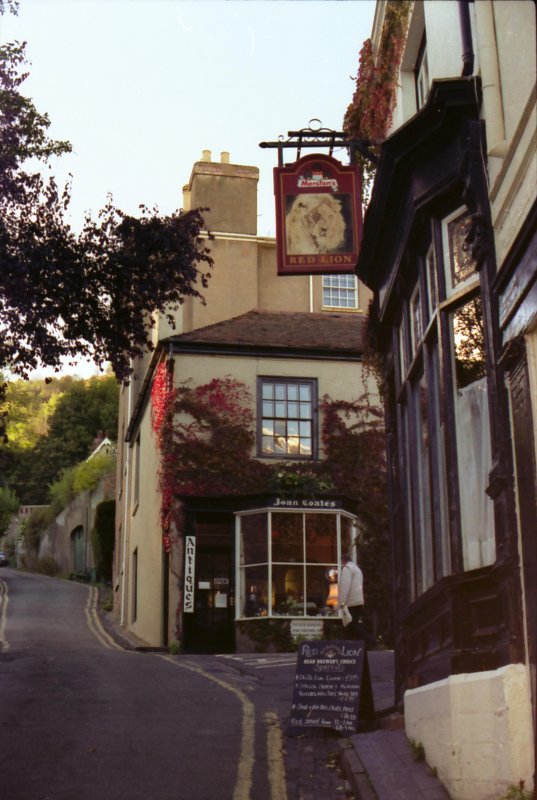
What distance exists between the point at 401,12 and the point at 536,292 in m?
5.35

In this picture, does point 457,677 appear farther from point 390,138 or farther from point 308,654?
point 390,138

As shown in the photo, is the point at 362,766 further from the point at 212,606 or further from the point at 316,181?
the point at 212,606

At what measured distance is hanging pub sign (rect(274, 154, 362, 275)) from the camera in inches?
454

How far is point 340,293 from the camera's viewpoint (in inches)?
1105

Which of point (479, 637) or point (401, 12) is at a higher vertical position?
point (401, 12)

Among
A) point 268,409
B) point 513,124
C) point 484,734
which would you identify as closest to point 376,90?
point 513,124

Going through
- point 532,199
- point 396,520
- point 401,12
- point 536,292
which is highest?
point 401,12

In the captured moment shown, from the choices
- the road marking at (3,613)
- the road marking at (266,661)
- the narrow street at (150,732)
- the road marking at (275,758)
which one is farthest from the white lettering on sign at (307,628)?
the road marking at (275,758)

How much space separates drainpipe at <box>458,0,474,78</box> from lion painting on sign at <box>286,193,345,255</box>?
143 inches

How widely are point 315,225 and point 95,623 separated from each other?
2108cm

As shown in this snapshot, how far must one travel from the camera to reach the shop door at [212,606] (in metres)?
21.6

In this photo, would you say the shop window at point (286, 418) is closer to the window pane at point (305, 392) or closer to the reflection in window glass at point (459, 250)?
the window pane at point (305, 392)

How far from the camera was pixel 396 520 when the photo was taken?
37.0ft

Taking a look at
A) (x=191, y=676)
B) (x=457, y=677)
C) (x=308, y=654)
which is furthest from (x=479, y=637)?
(x=191, y=676)
